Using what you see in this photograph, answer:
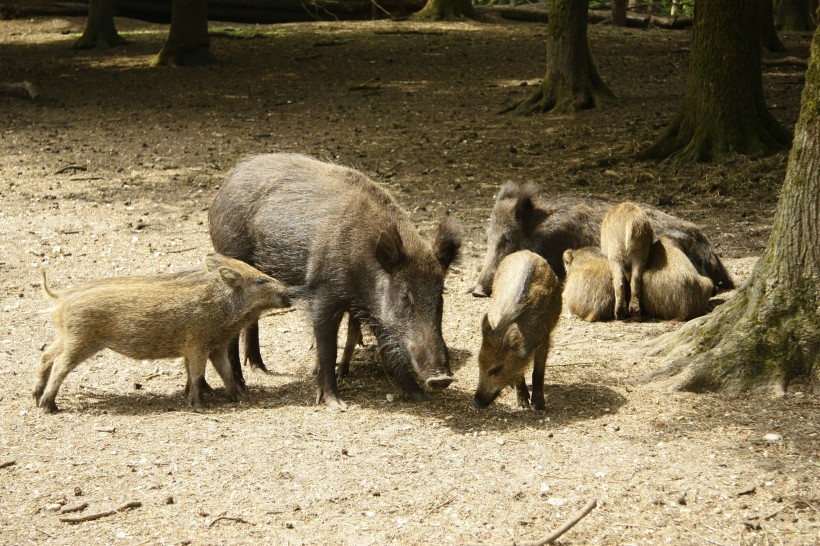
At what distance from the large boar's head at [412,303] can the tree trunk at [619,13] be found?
19.6 metres

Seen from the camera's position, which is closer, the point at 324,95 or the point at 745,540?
the point at 745,540

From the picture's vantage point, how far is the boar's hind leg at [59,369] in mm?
5734

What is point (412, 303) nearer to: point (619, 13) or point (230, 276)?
point (230, 276)

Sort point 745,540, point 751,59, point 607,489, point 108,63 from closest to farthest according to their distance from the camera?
point 745,540 → point 607,489 → point 751,59 → point 108,63

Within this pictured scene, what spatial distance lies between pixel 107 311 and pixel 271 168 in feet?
4.68

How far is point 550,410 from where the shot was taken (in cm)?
584

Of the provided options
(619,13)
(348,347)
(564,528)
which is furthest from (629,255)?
(619,13)

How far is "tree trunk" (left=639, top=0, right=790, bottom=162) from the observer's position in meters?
10.9

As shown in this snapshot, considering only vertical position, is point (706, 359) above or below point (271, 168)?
below

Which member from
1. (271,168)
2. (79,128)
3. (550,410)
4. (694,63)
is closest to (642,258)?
(550,410)

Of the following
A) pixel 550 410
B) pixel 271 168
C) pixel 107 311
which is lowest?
pixel 550 410

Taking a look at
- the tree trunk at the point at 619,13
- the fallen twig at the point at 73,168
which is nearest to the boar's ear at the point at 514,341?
the fallen twig at the point at 73,168

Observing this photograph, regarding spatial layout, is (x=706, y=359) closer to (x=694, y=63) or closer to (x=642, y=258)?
(x=642, y=258)

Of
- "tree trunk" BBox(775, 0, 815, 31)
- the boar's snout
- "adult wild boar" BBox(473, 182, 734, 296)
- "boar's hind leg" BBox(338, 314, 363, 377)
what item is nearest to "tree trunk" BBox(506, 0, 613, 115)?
"adult wild boar" BBox(473, 182, 734, 296)
